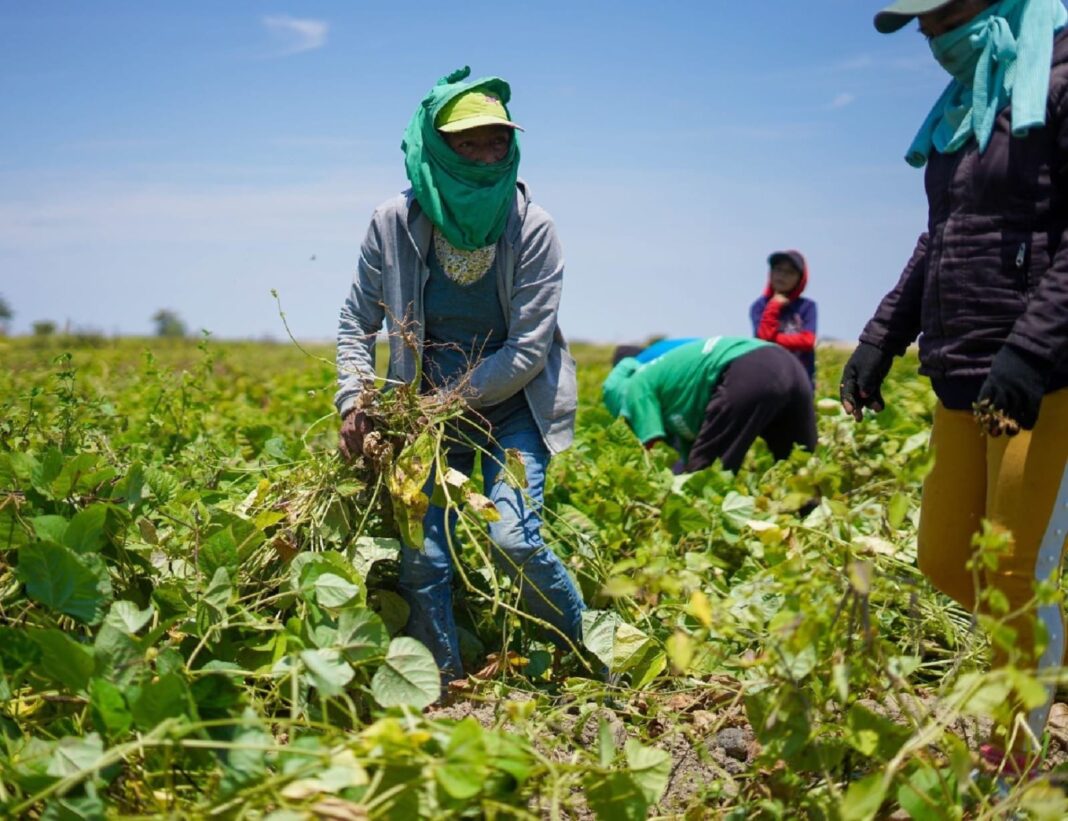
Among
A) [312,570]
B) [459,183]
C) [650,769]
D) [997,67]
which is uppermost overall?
[997,67]

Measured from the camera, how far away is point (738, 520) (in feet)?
11.5

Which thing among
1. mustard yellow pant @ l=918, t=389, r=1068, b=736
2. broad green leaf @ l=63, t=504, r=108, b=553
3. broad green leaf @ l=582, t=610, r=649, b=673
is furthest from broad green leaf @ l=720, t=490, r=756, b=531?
broad green leaf @ l=63, t=504, r=108, b=553

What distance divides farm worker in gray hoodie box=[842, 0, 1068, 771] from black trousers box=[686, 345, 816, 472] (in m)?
2.06

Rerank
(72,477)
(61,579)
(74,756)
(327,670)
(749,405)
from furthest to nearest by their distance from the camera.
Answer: (749,405) → (72,477) → (61,579) → (327,670) → (74,756)

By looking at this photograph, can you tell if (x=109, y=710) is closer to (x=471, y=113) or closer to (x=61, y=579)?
(x=61, y=579)

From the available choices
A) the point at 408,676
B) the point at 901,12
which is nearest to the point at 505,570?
the point at 408,676

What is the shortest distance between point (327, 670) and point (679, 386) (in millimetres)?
2993

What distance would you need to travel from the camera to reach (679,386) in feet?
15.0

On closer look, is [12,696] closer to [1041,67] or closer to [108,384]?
[1041,67]

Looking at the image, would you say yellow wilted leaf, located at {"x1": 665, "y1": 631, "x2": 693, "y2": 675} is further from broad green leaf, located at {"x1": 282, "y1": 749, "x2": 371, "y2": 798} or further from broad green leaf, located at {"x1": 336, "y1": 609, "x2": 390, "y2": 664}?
broad green leaf, located at {"x1": 336, "y1": 609, "x2": 390, "y2": 664}

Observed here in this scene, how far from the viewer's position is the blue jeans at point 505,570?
261cm

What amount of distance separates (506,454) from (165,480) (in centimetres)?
79

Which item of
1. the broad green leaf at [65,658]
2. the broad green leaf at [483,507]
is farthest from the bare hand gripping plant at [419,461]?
the broad green leaf at [65,658]

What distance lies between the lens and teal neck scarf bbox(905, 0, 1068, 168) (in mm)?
2045
